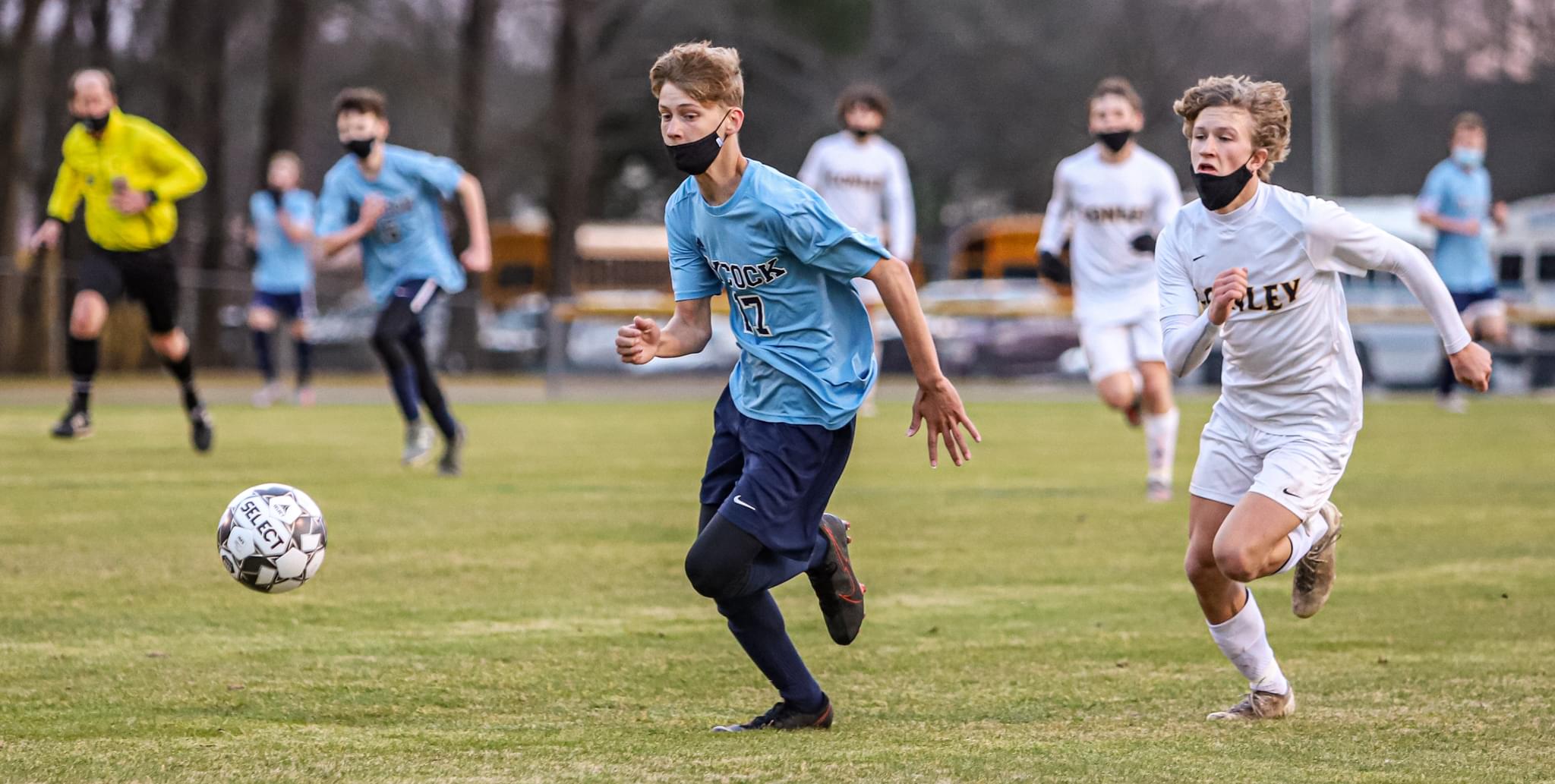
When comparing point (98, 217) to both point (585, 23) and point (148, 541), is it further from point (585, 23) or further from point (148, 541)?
point (585, 23)

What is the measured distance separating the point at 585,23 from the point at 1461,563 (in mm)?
26956

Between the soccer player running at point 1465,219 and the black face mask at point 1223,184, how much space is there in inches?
499

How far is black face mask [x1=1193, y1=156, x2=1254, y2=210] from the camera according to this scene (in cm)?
504

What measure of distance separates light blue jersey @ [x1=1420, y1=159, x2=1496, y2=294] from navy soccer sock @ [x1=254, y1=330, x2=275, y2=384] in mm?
11966

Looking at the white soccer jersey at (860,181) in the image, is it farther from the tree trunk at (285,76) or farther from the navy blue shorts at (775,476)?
the tree trunk at (285,76)

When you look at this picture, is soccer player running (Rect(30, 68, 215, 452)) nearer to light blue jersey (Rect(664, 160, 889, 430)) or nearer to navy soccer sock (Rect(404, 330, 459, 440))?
navy soccer sock (Rect(404, 330, 459, 440))

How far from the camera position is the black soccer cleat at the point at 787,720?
478 centimetres

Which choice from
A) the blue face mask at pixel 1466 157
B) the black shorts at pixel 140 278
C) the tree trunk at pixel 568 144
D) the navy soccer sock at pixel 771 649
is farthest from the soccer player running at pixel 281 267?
the navy soccer sock at pixel 771 649

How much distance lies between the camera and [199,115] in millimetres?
33688

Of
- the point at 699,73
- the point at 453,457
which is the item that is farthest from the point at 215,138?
the point at 699,73

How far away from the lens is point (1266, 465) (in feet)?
16.5

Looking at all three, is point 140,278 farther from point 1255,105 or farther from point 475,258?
point 1255,105

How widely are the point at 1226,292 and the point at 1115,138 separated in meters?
6.00

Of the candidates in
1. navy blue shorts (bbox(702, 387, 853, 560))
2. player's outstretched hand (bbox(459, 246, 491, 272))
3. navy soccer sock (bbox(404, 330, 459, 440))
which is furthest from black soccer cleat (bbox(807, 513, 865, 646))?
player's outstretched hand (bbox(459, 246, 491, 272))
